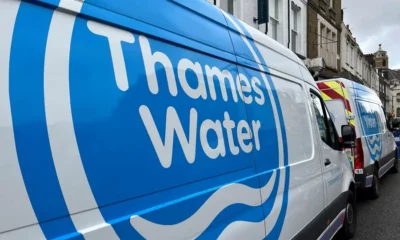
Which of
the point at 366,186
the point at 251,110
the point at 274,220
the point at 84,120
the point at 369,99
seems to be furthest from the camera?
the point at 369,99

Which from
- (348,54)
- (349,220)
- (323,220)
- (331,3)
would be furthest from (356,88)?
(348,54)

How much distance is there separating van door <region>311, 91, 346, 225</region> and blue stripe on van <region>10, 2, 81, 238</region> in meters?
3.06

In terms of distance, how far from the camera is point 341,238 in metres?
4.85

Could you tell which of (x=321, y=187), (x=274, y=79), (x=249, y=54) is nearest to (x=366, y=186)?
(x=321, y=187)

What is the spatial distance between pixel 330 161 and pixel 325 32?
16379 millimetres

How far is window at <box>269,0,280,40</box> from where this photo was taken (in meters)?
12.6

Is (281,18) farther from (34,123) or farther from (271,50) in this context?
(34,123)

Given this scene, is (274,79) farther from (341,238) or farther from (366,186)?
(366,186)

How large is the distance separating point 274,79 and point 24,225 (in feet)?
7.26

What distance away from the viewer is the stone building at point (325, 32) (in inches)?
640

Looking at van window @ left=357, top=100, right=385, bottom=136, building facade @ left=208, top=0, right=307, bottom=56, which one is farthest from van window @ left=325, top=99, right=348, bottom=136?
building facade @ left=208, top=0, right=307, bottom=56

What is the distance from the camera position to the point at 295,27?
49.2 feet

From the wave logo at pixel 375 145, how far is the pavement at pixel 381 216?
2.83 ft

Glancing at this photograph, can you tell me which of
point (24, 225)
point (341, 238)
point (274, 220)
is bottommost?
point (341, 238)
